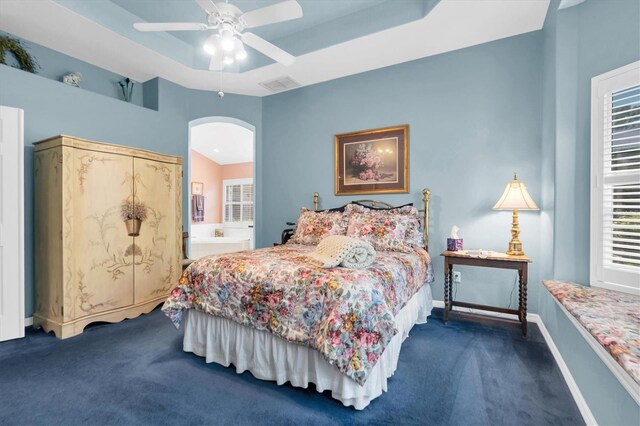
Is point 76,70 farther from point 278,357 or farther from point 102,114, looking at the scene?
point 278,357

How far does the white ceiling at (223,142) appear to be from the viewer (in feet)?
24.1

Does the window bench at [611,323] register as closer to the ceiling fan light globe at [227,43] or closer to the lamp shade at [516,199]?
the lamp shade at [516,199]

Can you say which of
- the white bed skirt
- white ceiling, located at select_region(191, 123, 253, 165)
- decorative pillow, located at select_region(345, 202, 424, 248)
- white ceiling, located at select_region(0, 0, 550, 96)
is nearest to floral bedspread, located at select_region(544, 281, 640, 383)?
the white bed skirt

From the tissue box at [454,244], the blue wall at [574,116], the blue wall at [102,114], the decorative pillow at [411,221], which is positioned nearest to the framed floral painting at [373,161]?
the decorative pillow at [411,221]

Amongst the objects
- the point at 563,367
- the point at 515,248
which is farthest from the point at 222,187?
the point at 563,367

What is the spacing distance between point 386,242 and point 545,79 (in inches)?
82.9

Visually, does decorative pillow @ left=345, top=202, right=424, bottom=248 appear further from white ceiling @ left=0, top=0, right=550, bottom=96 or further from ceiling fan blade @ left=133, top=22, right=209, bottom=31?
ceiling fan blade @ left=133, top=22, right=209, bottom=31

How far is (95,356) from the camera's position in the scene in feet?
7.72

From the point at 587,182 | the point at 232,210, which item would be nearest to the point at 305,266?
the point at 587,182

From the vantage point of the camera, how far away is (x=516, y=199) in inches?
110

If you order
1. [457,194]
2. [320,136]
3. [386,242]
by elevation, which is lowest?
[386,242]

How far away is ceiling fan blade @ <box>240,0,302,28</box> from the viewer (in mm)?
2090

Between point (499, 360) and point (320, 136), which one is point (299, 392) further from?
point (320, 136)

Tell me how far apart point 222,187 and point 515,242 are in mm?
7959
